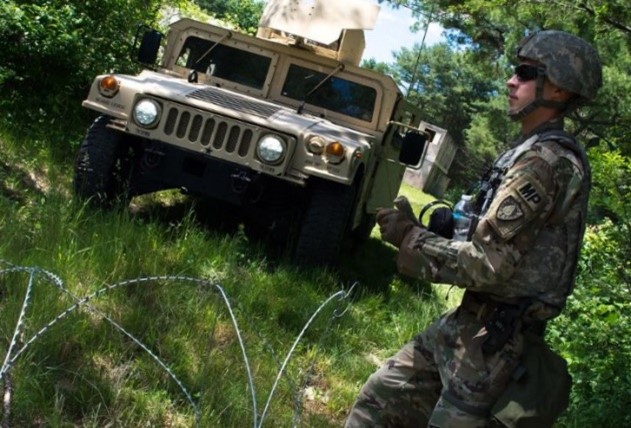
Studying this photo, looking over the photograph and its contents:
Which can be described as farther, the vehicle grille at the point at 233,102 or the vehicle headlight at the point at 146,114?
the vehicle grille at the point at 233,102

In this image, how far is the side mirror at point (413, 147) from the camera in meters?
5.53

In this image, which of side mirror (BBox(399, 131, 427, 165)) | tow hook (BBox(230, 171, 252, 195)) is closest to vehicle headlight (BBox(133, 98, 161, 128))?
tow hook (BBox(230, 171, 252, 195))

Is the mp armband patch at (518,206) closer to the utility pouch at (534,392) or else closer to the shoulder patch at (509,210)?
the shoulder patch at (509,210)

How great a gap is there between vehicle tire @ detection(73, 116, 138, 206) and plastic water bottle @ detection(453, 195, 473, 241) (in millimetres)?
2890

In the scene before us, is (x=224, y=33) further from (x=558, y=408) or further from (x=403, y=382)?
(x=558, y=408)

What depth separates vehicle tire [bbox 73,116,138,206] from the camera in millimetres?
4973

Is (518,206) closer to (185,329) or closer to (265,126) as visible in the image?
(185,329)

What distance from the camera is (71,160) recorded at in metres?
5.99

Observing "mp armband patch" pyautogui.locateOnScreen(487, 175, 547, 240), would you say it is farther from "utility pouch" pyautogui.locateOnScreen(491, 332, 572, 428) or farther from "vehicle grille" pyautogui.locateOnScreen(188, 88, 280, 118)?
"vehicle grille" pyautogui.locateOnScreen(188, 88, 280, 118)

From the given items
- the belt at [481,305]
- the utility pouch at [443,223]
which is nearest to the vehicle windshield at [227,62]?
the utility pouch at [443,223]

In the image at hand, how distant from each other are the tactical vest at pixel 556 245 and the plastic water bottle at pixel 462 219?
0.22 meters

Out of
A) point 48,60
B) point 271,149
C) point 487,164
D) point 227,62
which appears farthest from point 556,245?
point 48,60

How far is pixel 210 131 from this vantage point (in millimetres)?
4812

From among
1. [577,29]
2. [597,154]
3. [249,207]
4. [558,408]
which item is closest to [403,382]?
[558,408]
